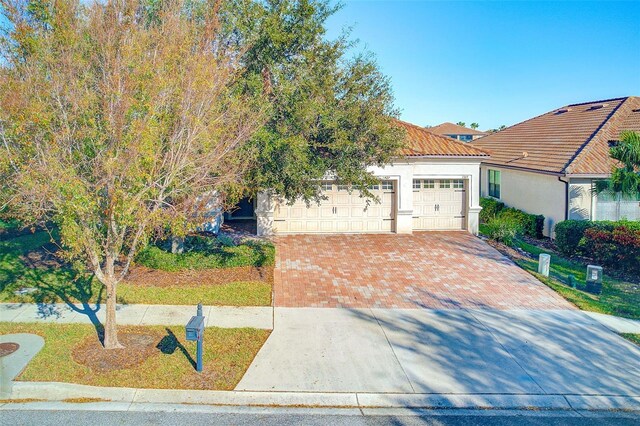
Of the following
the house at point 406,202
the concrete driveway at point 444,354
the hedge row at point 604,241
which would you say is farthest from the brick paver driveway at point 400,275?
the hedge row at point 604,241

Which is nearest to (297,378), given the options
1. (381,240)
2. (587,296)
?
(587,296)

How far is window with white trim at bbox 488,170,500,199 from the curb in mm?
17024

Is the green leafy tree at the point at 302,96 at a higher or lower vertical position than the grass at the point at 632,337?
higher

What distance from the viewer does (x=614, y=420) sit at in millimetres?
7336

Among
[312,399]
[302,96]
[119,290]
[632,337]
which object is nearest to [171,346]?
[312,399]

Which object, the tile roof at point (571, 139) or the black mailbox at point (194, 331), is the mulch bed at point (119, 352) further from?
the tile roof at point (571, 139)

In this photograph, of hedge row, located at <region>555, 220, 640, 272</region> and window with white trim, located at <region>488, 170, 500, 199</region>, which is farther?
window with white trim, located at <region>488, 170, 500, 199</region>

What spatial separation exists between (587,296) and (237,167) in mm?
9159

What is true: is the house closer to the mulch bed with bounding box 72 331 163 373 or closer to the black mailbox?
the mulch bed with bounding box 72 331 163 373

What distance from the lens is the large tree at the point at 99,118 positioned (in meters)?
7.27

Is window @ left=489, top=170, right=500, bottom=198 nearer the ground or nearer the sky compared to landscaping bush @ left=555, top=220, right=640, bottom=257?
nearer the sky

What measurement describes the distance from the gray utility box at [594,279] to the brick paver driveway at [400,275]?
1.09 meters

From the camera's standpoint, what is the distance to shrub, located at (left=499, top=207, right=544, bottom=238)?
19.3 metres

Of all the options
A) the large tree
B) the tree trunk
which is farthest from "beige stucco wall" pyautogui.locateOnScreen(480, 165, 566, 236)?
the tree trunk
